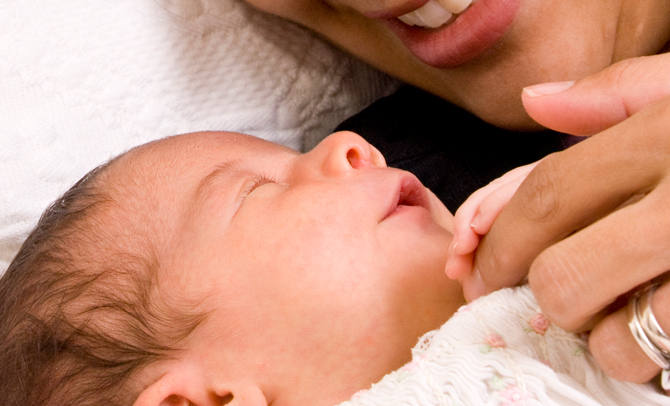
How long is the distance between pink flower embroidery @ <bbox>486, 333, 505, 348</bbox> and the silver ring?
0.15 meters

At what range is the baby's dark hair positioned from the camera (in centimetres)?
74

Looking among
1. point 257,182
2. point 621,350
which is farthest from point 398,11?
point 621,350

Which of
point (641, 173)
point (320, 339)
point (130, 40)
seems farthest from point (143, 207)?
point (641, 173)

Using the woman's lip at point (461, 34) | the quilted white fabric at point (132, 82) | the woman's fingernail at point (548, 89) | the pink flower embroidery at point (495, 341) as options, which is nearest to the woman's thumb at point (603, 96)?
the woman's fingernail at point (548, 89)

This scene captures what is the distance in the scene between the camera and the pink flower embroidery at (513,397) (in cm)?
54

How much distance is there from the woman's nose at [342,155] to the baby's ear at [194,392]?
340mm

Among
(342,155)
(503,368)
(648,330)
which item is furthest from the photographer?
(342,155)

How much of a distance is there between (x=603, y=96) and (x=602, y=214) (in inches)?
5.3

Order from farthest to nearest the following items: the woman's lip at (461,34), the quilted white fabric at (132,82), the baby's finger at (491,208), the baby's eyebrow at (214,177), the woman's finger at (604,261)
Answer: the quilted white fabric at (132,82)
the woman's lip at (461,34)
the baby's eyebrow at (214,177)
the baby's finger at (491,208)
the woman's finger at (604,261)

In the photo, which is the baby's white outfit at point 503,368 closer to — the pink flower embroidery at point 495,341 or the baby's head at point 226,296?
the pink flower embroidery at point 495,341

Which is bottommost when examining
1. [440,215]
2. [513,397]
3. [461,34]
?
[513,397]

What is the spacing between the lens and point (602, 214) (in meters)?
0.53

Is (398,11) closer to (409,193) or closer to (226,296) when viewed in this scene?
(409,193)

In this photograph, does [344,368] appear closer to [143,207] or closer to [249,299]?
[249,299]
